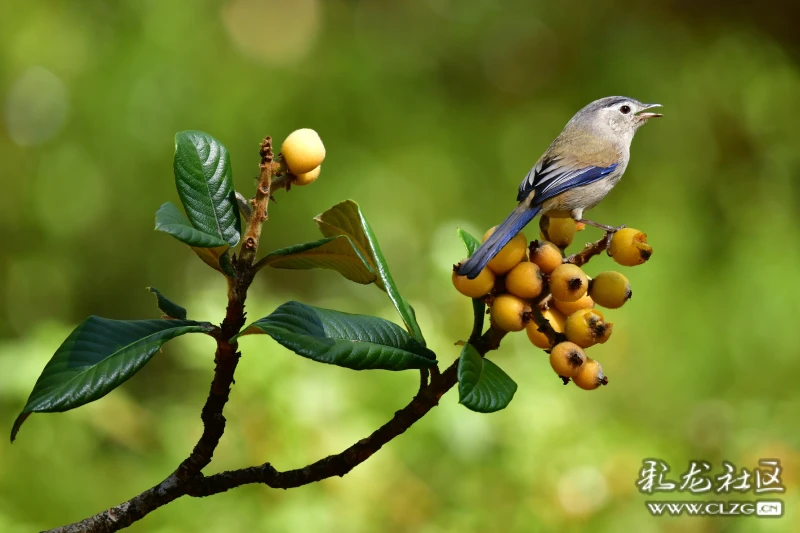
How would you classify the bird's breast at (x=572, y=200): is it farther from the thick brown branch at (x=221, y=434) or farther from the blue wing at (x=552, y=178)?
the thick brown branch at (x=221, y=434)

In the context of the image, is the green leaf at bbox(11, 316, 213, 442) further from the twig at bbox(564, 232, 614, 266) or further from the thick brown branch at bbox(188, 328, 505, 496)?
the twig at bbox(564, 232, 614, 266)

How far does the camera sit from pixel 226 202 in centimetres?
83

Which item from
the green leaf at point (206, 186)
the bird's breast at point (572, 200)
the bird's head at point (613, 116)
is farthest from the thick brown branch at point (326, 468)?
the bird's head at point (613, 116)

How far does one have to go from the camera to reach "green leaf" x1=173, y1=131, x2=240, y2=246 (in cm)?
81

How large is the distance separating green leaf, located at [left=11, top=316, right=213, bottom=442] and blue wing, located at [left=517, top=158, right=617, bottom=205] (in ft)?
1.81

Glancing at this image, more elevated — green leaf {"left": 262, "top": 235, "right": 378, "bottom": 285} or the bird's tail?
the bird's tail

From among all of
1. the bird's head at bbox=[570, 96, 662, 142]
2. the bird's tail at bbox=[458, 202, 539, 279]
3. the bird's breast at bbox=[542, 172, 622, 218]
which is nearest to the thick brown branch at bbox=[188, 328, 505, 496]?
the bird's tail at bbox=[458, 202, 539, 279]

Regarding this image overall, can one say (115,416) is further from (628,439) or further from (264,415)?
(628,439)

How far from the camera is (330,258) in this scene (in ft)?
2.75

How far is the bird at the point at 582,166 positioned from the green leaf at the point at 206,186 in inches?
11.6

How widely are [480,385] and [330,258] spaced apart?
7.6 inches

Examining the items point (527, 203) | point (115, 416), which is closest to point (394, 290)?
point (527, 203)

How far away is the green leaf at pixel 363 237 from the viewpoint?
0.83 metres

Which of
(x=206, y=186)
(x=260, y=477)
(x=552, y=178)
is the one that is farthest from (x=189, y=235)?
(x=552, y=178)
